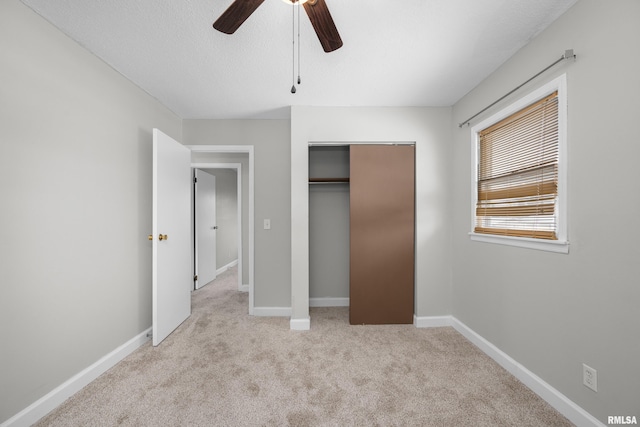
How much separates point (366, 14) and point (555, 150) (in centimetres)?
148

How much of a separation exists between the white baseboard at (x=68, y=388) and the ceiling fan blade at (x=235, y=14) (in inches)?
94.5

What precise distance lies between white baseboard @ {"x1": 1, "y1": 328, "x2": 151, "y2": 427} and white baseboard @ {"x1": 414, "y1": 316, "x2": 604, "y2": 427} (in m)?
3.15

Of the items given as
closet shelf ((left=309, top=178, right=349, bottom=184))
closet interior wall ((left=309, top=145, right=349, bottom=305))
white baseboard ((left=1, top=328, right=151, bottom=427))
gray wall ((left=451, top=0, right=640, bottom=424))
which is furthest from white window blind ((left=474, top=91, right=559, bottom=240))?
white baseboard ((left=1, top=328, right=151, bottom=427))

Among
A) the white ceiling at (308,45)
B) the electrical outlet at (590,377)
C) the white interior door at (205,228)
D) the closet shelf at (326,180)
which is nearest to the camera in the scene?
the electrical outlet at (590,377)

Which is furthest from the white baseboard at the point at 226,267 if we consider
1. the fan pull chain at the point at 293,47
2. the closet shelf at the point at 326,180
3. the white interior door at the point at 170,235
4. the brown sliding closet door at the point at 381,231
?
the fan pull chain at the point at 293,47

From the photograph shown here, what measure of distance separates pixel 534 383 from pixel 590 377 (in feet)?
1.38

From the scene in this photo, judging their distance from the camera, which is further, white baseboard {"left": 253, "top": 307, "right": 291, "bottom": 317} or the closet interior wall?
the closet interior wall

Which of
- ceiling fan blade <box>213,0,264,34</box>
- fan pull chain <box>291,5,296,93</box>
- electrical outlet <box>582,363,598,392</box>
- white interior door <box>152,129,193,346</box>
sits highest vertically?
fan pull chain <box>291,5,296,93</box>

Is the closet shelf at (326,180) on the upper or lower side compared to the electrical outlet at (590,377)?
upper

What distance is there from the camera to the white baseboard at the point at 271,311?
3.14 meters

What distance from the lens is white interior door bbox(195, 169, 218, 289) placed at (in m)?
4.32

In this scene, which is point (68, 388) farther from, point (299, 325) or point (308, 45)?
point (308, 45)

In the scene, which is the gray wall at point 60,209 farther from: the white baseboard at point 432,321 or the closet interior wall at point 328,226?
the white baseboard at point 432,321

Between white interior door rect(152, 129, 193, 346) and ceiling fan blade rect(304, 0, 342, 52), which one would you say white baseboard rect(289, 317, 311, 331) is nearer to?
white interior door rect(152, 129, 193, 346)
